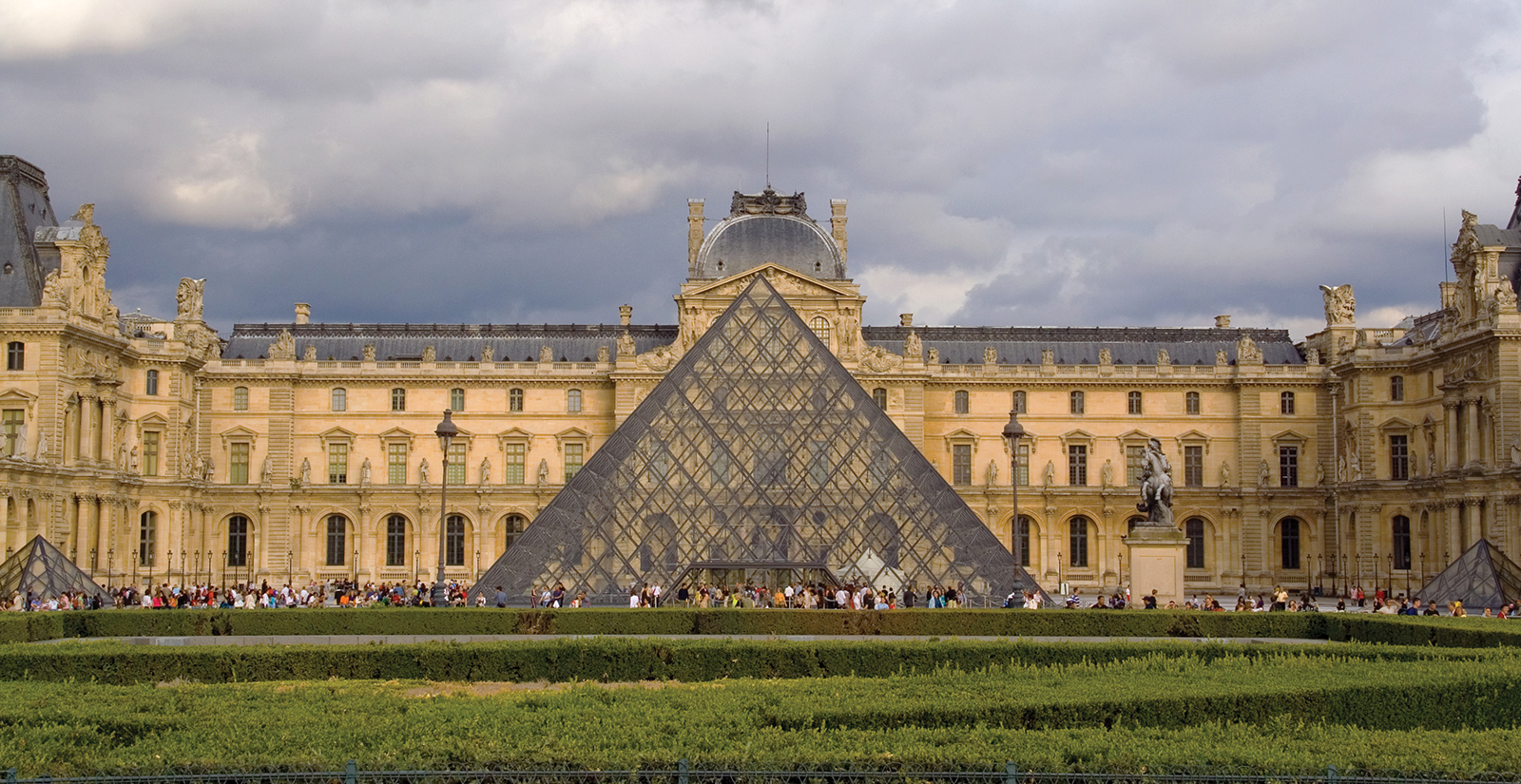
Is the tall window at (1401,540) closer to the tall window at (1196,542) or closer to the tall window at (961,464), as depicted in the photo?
the tall window at (1196,542)

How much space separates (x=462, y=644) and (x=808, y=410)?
14812 mm

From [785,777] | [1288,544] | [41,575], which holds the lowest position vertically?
[785,777]

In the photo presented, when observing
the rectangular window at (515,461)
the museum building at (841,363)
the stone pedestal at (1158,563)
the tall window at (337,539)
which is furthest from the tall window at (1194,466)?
the tall window at (337,539)

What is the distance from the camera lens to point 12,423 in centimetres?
4106

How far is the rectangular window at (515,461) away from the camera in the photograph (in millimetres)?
54656

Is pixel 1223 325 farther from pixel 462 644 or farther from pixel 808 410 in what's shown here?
pixel 462 644

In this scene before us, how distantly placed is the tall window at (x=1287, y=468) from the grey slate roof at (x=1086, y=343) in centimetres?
361

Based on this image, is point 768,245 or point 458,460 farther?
point 458,460

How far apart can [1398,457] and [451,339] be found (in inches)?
1308

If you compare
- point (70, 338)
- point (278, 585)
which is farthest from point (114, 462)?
point (278, 585)

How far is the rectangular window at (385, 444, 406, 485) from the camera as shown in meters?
54.4

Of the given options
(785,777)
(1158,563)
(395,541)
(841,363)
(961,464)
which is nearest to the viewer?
(785,777)

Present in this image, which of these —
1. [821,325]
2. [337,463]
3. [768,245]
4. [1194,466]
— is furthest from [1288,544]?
[337,463]

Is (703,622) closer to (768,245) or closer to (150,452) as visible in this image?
(768,245)
